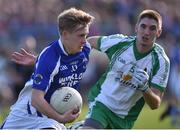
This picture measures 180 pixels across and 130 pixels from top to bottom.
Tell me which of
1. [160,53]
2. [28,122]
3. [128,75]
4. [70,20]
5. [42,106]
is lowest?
[28,122]

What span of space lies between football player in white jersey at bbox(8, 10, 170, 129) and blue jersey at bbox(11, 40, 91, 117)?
646mm

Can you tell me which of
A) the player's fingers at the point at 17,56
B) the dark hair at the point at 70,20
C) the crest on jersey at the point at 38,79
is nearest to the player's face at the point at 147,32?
the dark hair at the point at 70,20

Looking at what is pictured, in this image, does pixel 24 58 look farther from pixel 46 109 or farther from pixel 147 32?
pixel 147 32

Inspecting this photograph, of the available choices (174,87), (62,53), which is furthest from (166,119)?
(62,53)

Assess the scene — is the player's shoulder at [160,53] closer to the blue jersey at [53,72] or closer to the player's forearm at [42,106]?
the blue jersey at [53,72]

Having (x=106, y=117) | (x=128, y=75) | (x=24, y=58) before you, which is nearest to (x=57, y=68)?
(x=24, y=58)

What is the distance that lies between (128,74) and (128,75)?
0.09ft

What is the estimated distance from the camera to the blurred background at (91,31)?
61.4 ft

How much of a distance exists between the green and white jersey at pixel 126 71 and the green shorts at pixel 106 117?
0.17 feet

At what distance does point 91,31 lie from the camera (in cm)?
2053

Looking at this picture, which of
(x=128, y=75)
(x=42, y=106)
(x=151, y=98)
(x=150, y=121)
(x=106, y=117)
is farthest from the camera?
(x=150, y=121)

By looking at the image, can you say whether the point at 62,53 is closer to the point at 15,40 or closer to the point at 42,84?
the point at 42,84

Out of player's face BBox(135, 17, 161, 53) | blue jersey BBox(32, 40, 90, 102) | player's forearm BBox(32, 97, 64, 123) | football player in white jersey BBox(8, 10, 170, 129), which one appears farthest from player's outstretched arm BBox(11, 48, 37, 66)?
player's face BBox(135, 17, 161, 53)

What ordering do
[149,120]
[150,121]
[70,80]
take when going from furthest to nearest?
[149,120] → [150,121] → [70,80]
